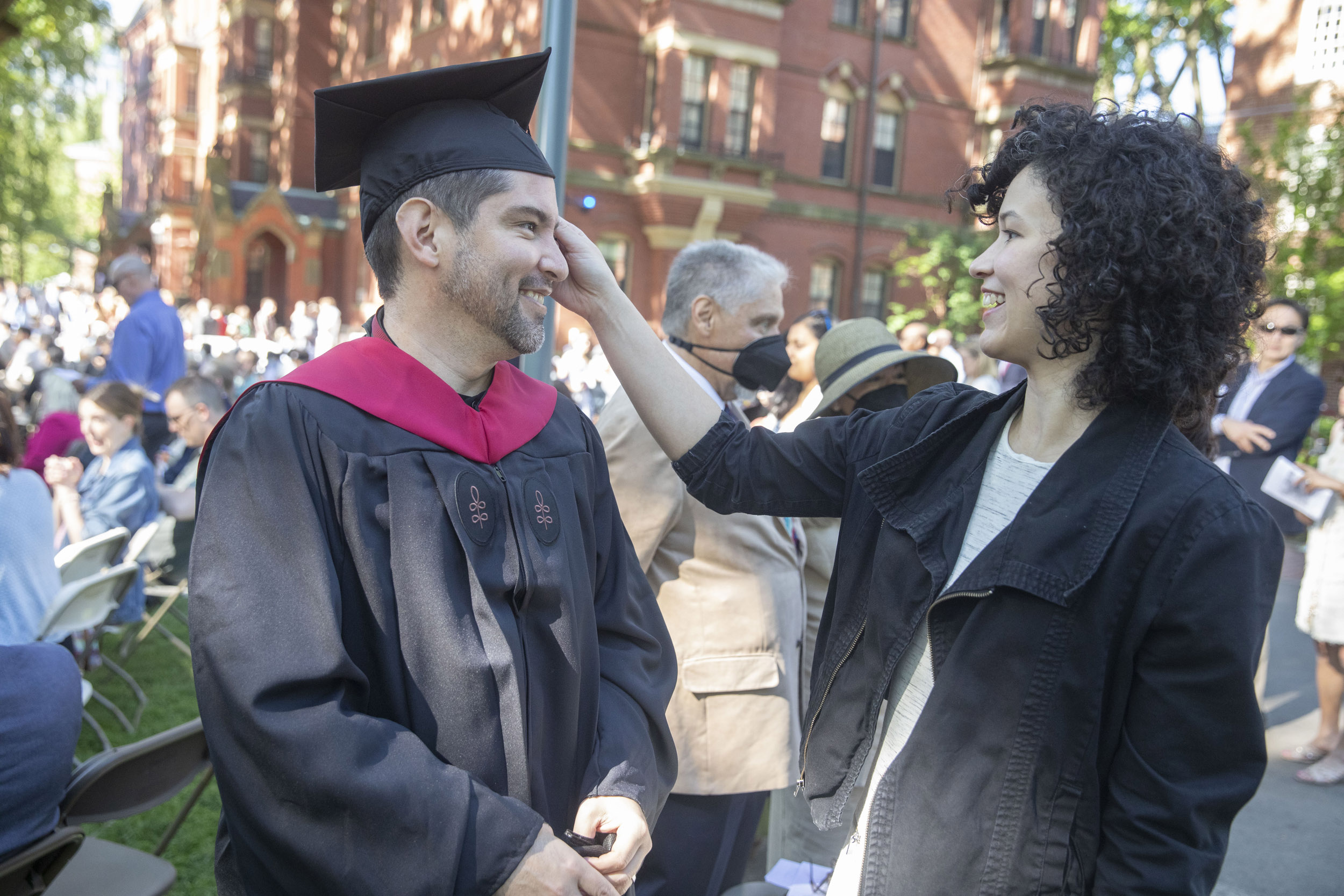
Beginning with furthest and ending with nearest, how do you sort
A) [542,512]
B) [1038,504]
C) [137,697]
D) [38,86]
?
[38,86]
[137,697]
[542,512]
[1038,504]

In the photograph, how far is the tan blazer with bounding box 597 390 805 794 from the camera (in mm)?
2785

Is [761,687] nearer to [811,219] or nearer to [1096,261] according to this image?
[1096,261]

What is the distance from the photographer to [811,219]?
24656 mm

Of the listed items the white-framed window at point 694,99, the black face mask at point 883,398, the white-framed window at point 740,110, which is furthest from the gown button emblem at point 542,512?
the white-framed window at point 740,110

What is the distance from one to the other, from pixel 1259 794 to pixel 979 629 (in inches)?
164

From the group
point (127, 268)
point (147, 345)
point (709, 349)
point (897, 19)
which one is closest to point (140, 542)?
point (147, 345)

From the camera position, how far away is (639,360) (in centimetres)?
210

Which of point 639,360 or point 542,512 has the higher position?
point 639,360

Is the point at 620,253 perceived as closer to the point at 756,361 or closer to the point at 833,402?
the point at 833,402

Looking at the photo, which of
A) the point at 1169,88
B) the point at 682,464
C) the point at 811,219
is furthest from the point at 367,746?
the point at 1169,88

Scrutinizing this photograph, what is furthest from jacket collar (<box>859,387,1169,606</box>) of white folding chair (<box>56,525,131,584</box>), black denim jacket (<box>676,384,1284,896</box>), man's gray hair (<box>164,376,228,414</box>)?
man's gray hair (<box>164,376,228,414</box>)

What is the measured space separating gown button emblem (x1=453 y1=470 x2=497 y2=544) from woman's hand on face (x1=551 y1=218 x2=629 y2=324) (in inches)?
19.7

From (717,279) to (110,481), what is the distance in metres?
4.09

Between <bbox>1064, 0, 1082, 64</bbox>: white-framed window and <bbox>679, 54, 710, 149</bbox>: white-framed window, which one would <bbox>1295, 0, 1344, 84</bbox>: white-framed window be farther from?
<bbox>679, 54, 710, 149</bbox>: white-framed window
